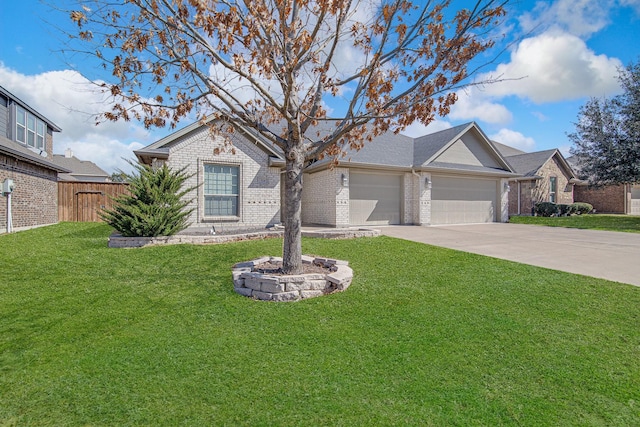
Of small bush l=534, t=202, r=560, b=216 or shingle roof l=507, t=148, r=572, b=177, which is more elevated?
shingle roof l=507, t=148, r=572, b=177

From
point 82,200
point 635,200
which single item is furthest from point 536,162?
point 82,200

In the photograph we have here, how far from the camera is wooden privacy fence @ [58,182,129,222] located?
1614 cm

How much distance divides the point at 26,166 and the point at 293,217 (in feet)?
45.2

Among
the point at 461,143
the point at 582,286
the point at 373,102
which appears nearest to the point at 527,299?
the point at 582,286

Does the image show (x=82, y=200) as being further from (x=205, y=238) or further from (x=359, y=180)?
(x=359, y=180)

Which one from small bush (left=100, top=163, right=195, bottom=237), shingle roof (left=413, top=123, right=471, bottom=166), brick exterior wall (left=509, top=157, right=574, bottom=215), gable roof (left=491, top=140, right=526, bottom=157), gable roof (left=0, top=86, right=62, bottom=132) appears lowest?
small bush (left=100, top=163, right=195, bottom=237)

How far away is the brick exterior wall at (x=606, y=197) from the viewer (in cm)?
2722

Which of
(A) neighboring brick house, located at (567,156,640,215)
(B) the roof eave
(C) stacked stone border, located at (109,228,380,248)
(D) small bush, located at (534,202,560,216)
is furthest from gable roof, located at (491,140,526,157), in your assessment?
(B) the roof eave

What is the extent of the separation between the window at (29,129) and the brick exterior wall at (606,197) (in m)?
39.0

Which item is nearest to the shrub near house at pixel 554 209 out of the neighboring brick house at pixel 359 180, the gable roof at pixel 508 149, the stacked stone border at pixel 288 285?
the neighboring brick house at pixel 359 180

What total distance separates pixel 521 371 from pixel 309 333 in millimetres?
2213

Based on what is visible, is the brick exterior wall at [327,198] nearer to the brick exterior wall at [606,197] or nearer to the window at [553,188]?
the window at [553,188]

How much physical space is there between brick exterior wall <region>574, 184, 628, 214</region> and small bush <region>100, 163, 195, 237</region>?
32357 millimetres

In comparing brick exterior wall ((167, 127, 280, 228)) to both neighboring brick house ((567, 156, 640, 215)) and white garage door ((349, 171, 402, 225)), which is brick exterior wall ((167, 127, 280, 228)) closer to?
white garage door ((349, 171, 402, 225))
